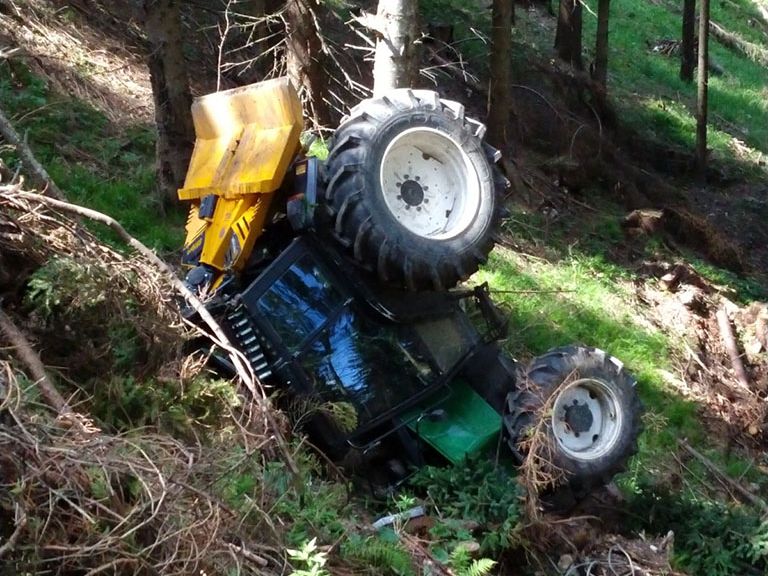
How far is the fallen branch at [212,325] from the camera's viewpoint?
16.5 ft

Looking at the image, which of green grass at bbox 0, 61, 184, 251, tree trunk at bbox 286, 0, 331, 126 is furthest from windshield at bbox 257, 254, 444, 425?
tree trunk at bbox 286, 0, 331, 126

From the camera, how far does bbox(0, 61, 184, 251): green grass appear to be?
28.5ft

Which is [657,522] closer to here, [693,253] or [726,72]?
[693,253]

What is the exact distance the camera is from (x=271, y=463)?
4871 millimetres

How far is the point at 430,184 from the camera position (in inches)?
243

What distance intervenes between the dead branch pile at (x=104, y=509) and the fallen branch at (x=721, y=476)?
18.9 ft

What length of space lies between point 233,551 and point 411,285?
2228mm

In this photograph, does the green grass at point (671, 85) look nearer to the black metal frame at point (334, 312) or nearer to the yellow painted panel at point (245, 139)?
the yellow painted panel at point (245, 139)

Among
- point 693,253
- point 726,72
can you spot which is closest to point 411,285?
point 693,253

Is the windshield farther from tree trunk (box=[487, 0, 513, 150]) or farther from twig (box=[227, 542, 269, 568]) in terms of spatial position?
tree trunk (box=[487, 0, 513, 150])

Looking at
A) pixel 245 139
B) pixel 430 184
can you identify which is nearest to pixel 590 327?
pixel 430 184

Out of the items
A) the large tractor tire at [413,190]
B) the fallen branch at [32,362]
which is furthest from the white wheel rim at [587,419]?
the fallen branch at [32,362]

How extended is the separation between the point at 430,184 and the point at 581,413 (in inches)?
73.0

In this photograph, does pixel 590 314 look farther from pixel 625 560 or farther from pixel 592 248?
pixel 625 560
